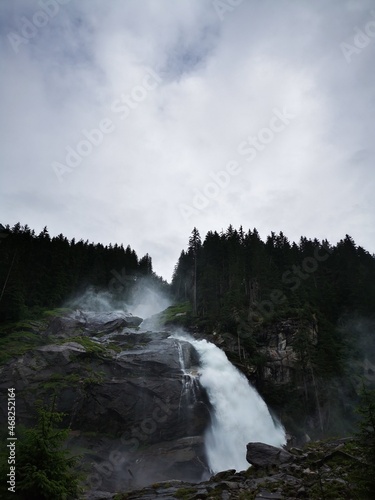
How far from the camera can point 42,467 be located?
10094mm

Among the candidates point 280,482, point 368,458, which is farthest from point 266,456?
point 368,458

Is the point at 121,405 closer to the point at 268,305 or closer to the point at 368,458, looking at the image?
the point at 368,458

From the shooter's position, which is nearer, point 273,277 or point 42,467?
point 42,467

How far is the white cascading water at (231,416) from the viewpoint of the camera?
30125 millimetres

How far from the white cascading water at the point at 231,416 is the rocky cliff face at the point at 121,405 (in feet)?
4.76

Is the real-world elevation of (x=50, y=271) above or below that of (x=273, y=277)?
above

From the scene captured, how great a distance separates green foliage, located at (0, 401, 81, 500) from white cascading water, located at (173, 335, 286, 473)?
22263mm

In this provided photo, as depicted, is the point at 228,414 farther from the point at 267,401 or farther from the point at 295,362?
the point at 295,362

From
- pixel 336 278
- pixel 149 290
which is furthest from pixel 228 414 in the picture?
pixel 149 290

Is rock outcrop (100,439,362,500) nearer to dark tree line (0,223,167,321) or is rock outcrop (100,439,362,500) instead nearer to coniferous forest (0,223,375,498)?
coniferous forest (0,223,375,498)

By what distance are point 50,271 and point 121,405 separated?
37005 millimetres

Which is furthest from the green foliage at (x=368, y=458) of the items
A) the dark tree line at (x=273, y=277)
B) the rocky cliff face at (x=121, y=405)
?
the dark tree line at (x=273, y=277)

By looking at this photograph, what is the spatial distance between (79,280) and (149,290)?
23.4 m

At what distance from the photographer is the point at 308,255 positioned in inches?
2852
